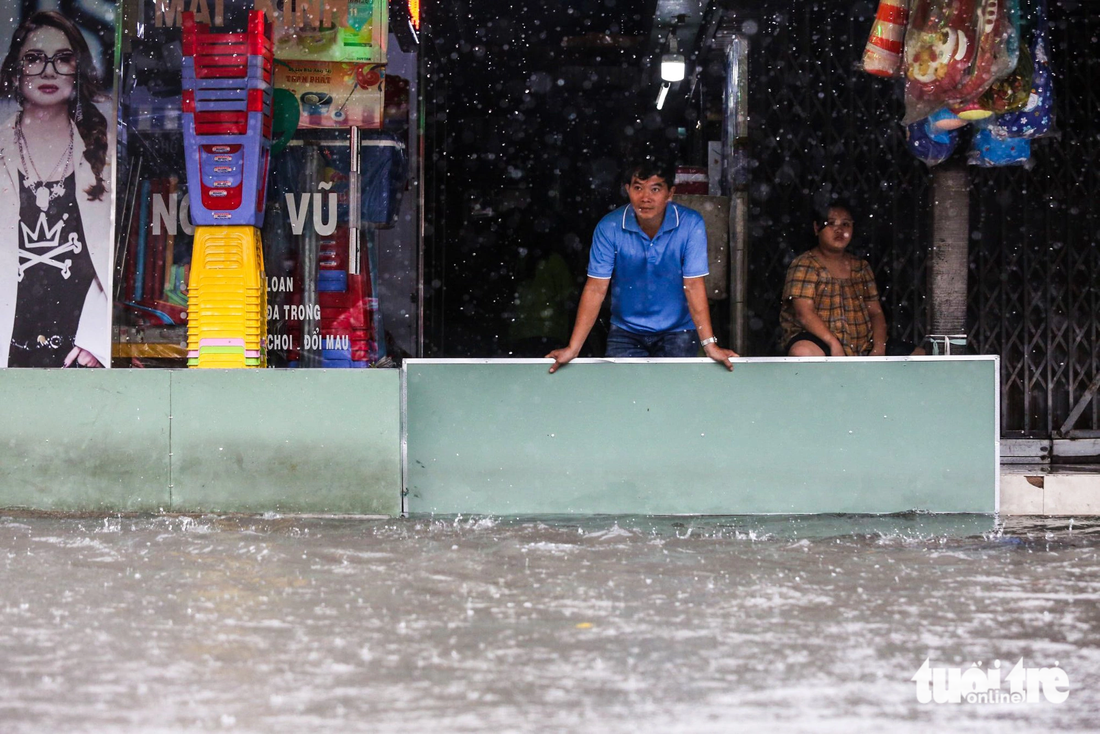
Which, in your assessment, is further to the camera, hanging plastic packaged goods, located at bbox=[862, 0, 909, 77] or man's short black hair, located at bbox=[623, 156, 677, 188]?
hanging plastic packaged goods, located at bbox=[862, 0, 909, 77]

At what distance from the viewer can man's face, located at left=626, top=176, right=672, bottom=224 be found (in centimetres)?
641

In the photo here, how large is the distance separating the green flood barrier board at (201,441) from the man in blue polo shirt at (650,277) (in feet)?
3.94

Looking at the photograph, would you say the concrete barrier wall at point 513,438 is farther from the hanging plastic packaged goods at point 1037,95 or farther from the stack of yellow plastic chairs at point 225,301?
the hanging plastic packaged goods at point 1037,95

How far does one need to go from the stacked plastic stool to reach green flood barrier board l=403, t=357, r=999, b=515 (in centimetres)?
153

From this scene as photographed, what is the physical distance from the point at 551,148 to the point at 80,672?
10.5 meters

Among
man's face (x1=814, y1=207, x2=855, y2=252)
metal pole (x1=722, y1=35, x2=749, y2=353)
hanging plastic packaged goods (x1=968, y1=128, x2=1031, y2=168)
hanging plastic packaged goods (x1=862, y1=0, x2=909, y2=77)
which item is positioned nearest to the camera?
hanging plastic packaged goods (x1=862, y1=0, x2=909, y2=77)

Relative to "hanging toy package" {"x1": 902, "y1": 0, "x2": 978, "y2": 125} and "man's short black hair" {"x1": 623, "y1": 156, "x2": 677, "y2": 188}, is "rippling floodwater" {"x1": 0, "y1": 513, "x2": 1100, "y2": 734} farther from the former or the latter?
"hanging toy package" {"x1": 902, "y1": 0, "x2": 978, "y2": 125}

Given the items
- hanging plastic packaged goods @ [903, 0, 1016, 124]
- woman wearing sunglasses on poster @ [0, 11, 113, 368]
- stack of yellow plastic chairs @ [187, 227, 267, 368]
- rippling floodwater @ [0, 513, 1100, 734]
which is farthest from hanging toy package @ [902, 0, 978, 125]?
woman wearing sunglasses on poster @ [0, 11, 113, 368]

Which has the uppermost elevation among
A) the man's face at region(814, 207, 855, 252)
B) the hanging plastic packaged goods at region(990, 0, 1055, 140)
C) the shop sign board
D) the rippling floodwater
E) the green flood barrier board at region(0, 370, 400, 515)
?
the shop sign board

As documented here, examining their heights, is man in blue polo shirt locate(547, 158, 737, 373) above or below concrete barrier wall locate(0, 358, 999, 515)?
above

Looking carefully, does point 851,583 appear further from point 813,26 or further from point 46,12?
point 46,12

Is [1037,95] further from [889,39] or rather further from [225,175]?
[225,175]

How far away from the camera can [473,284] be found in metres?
12.3

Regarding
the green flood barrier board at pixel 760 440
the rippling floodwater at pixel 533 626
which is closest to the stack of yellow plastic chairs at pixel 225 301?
the rippling floodwater at pixel 533 626
